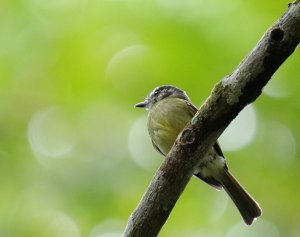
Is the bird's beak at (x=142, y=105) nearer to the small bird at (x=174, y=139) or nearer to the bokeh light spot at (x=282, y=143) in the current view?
the small bird at (x=174, y=139)

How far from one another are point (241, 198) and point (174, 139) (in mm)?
590

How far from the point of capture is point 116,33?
5156 millimetres

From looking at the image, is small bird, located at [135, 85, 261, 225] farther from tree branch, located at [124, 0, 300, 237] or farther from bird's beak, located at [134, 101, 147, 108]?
tree branch, located at [124, 0, 300, 237]

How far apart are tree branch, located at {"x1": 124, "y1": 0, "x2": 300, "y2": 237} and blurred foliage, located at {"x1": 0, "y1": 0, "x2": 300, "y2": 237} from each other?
1939 mm

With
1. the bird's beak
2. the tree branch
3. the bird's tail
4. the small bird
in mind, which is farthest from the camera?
the bird's beak

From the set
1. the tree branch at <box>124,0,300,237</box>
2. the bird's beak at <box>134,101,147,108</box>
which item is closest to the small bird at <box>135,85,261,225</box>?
the bird's beak at <box>134,101,147,108</box>

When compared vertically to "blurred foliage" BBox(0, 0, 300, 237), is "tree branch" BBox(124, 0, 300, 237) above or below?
below

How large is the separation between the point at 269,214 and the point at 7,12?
101 inches

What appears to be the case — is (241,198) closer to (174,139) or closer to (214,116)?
(174,139)

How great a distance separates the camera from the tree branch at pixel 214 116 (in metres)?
2.40

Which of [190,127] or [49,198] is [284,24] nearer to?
[190,127]

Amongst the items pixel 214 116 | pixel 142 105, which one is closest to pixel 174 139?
pixel 142 105

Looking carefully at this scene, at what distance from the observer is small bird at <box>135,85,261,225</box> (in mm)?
4367

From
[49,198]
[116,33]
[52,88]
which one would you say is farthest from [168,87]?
[49,198]
